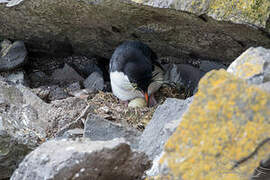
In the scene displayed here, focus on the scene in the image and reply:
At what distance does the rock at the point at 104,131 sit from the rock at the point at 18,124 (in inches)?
24.4

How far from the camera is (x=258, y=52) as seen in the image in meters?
2.68

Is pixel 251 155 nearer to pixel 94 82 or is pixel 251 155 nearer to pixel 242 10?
pixel 242 10

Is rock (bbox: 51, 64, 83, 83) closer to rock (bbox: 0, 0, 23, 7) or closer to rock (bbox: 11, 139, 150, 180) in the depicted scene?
rock (bbox: 0, 0, 23, 7)

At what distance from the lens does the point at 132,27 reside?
5438 mm

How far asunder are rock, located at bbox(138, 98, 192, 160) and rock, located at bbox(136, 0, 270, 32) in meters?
1.31

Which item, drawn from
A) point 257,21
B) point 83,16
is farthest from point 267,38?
point 83,16

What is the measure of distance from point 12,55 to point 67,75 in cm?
85

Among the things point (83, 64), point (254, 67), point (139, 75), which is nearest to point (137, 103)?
point (139, 75)

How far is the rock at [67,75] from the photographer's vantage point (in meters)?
6.34

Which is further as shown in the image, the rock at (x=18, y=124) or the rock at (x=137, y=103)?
the rock at (x=137, y=103)

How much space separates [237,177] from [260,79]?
66 centimetres

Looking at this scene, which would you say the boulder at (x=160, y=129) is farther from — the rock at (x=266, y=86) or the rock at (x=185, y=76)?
→ the rock at (x=185, y=76)

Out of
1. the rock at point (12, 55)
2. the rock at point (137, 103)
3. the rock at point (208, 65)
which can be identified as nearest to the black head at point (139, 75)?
the rock at point (137, 103)

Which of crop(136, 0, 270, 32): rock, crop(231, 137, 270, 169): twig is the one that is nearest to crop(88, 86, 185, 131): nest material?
crop(136, 0, 270, 32): rock
